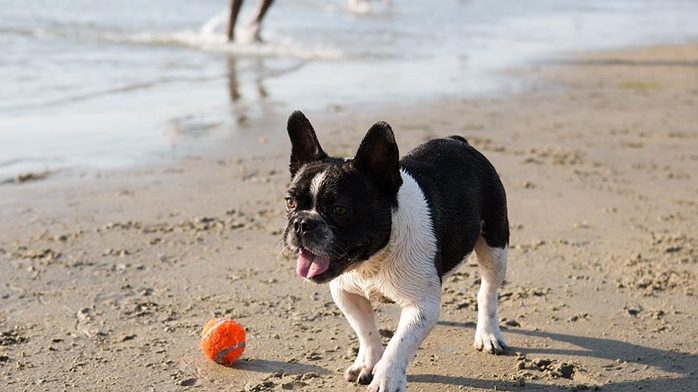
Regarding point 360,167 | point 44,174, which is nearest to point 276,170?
point 44,174

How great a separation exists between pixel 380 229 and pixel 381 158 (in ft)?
1.00

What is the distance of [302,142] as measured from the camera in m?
4.34

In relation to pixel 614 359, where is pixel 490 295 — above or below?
above

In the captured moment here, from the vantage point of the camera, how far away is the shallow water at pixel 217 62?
10.4m

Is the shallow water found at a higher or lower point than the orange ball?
lower

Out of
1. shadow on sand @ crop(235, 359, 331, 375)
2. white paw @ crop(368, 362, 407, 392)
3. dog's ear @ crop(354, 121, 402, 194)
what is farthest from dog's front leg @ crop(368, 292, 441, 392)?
shadow on sand @ crop(235, 359, 331, 375)

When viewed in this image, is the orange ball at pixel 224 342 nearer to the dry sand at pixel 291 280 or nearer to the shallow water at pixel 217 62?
the dry sand at pixel 291 280

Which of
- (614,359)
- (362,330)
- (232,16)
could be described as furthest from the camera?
(232,16)

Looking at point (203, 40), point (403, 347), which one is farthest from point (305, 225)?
point (203, 40)

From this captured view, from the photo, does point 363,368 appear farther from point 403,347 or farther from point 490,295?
point 490,295

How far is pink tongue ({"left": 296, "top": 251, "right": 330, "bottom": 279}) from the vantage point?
399 centimetres

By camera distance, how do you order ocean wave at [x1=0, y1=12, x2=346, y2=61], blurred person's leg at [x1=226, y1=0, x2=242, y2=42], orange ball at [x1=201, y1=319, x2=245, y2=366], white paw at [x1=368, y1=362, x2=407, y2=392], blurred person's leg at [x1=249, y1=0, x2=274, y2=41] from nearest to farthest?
white paw at [x1=368, y1=362, x2=407, y2=392]
orange ball at [x1=201, y1=319, x2=245, y2=366]
ocean wave at [x1=0, y1=12, x2=346, y2=61]
blurred person's leg at [x1=226, y1=0, x2=242, y2=42]
blurred person's leg at [x1=249, y1=0, x2=274, y2=41]

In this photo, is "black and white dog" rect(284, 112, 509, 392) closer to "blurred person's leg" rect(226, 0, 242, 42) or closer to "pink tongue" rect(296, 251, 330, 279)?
"pink tongue" rect(296, 251, 330, 279)

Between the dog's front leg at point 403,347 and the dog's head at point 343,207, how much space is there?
34 centimetres
